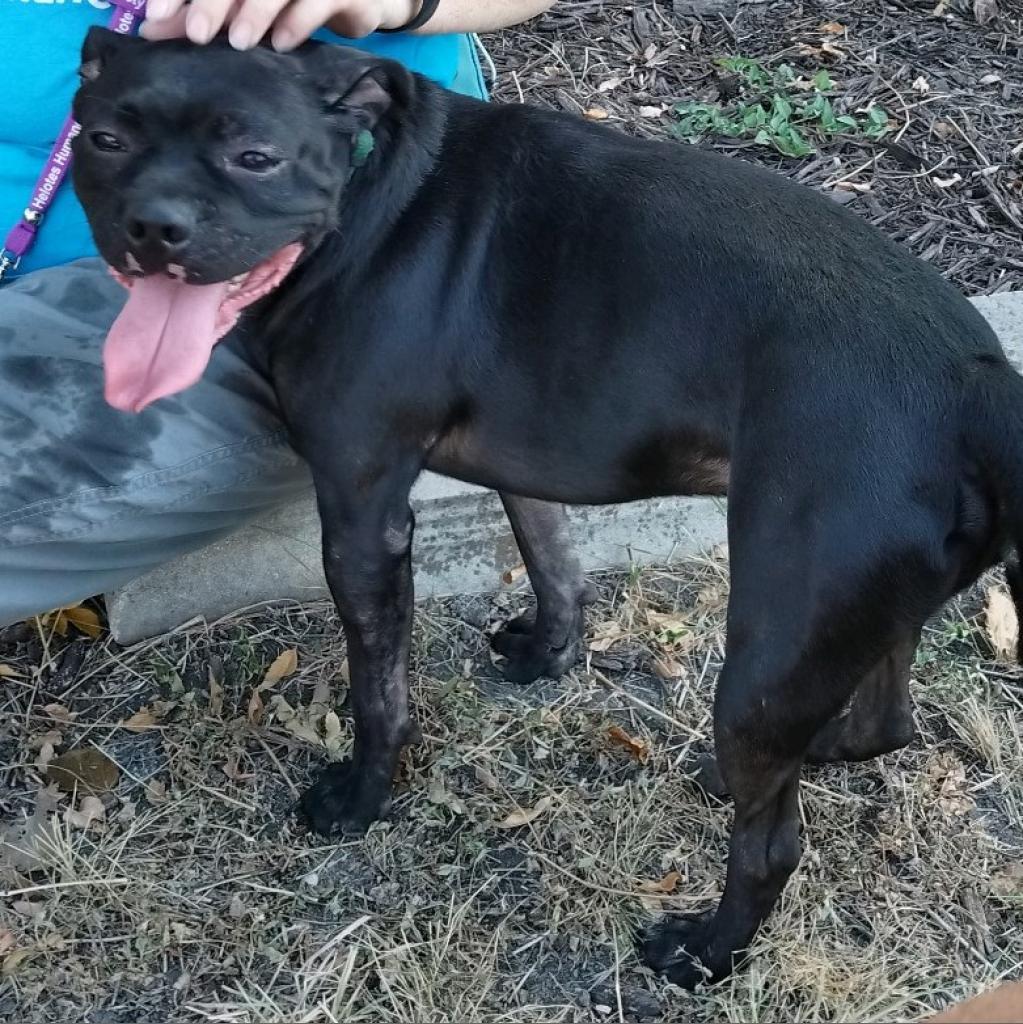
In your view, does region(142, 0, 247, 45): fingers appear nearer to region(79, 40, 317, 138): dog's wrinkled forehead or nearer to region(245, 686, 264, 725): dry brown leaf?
region(79, 40, 317, 138): dog's wrinkled forehead

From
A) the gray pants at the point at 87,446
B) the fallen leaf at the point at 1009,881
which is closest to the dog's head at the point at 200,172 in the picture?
the gray pants at the point at 87,446

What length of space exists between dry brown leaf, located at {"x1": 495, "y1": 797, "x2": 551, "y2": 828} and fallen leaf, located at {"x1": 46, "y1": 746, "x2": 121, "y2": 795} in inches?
39.4

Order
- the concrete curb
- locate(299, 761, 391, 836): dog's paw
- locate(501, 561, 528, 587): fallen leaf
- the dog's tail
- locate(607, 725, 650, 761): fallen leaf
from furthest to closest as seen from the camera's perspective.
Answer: locate(501, 561, 528, 587): fallen leaf → the concrete curb → locate(607, 725, 650, 761): fallen leaf → locate(299, 761, 391, 836): dog's paw → the dog's tail

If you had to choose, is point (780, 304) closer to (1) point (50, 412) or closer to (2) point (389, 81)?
(2) point (389, 81)

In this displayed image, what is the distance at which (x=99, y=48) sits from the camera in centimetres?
256

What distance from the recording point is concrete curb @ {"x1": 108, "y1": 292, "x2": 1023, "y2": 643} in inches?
146

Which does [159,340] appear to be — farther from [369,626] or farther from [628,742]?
[628,742]

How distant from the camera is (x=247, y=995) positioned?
9.45 feet

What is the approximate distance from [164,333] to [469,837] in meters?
1.44

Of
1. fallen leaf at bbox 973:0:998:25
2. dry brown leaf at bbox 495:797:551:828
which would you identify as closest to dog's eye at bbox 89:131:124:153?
dry brown leaf at bbox 495:797:551:828

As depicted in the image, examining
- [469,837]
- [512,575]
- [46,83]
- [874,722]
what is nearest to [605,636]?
[512,575]

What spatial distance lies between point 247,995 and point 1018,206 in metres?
3.72

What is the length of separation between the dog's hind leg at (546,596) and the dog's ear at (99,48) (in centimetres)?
144

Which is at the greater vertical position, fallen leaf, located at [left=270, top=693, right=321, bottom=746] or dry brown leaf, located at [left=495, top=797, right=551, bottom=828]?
fallen leaf, located at [left=270, top=693, right=321, bottom=746]
